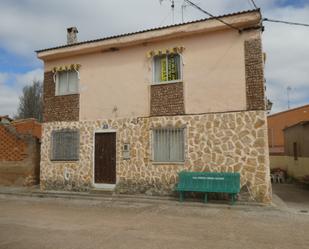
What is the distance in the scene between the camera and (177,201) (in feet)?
38.9

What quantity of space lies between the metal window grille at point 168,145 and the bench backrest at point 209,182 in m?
0.87

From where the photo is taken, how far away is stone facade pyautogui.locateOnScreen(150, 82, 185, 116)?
1280 cm

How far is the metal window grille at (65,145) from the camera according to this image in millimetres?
14773

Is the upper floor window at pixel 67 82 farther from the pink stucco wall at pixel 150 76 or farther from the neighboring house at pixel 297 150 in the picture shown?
the neighboring house at pixel 297 150

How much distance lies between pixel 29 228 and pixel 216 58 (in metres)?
8.28

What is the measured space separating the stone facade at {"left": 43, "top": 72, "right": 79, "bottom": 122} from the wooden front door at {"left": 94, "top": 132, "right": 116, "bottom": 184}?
65.5 inches

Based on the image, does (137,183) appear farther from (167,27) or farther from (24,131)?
(24,131)

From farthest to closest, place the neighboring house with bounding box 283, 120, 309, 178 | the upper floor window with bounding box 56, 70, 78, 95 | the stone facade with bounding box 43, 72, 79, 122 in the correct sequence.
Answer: the neighboring house with bounding box 283, 120, 309, 178
the upper floor window with bounding box 56, 70, 78, 95
the stone facade with bounding box 43, 72, 79, 122

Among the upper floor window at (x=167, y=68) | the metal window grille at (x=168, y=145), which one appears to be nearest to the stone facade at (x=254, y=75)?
the upper floor window at (x=167, y=68)

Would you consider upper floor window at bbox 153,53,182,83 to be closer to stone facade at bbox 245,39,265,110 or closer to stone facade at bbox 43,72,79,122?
stone facade at bbox 245,39,265,110

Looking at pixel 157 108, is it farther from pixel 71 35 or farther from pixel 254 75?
pixel 71 35

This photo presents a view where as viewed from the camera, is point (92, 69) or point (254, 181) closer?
point (254, 181)

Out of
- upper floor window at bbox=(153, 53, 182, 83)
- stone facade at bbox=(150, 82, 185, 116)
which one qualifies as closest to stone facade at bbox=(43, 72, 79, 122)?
stone facade at bbox=(150, 82, 185, 116)

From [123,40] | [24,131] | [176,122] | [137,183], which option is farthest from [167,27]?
[24,131]
